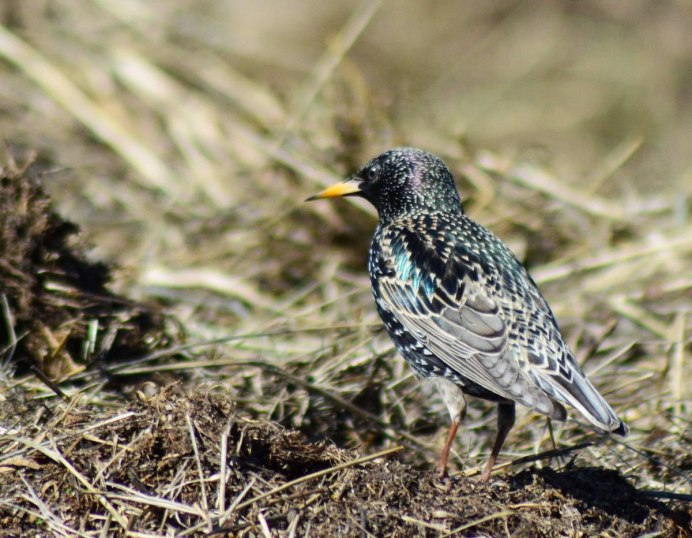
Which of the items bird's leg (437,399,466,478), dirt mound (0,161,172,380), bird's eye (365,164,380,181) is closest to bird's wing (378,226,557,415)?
bird's leg (437,399,466,478)

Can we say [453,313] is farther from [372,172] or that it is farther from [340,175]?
[340,175]

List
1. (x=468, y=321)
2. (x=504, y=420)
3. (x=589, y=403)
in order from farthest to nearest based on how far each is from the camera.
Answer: (x=504, y=420) < (x=468, y=321) < (x=589, y=403)

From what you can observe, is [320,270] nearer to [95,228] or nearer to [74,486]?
[95,228]

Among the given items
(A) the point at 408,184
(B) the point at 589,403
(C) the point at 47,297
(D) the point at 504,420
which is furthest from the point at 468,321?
(C) the point at 47,297

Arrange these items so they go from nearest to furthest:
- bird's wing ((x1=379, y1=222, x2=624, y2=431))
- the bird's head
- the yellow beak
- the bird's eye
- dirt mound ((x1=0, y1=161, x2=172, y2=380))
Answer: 1. bird's wing ((x1=379, y1=222, x2=624, y2=431))
2. dirt mound ((x1=0, y1=161, x2=172, y2=380))
3. the bird's head
4. the bird's eye
5. the yellow beak

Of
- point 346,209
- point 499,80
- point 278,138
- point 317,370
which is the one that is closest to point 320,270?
point 346,209

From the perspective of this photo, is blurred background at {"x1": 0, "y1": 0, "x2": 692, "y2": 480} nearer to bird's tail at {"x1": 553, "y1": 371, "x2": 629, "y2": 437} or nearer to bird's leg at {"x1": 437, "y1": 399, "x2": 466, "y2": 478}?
bird's leg at {"x1": 437, "y1": 399, "x2": 466, "y2": 478}
